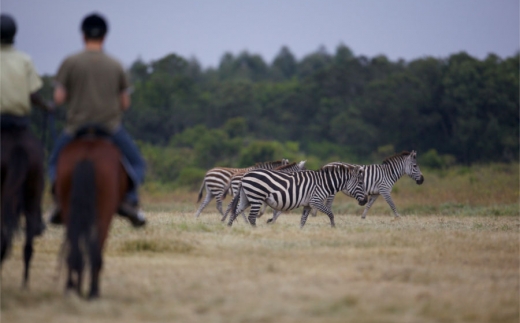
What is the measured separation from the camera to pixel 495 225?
15.2 meters

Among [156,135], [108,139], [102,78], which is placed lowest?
[156,135]

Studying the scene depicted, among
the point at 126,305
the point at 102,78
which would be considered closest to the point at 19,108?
the point at 102,78

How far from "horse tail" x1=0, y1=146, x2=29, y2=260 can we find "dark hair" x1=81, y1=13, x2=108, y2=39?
141 cm

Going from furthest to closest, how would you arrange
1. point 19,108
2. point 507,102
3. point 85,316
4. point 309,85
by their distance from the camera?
point 309,85 < point 507,102 < point 19,108 < point 85,316

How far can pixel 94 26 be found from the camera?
24.1 feet

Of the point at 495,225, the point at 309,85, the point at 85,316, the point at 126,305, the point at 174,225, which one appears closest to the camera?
the point at 85,316

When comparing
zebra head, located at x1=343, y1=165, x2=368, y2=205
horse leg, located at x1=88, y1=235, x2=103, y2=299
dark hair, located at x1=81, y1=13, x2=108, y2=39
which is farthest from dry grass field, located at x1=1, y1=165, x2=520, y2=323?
zebra head, located at x1=343, y1=165, x2=368, y2=205

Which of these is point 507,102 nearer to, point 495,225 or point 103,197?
point 495,225

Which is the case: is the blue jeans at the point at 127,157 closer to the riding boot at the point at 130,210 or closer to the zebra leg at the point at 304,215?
the riding boot at the point at 130,210

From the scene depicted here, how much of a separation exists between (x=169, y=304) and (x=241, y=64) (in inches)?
4250

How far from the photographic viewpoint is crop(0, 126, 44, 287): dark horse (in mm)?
7688

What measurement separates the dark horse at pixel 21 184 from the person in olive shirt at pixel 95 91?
1.79 feet

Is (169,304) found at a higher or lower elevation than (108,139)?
lower

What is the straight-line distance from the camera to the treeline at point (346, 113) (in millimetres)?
44625
